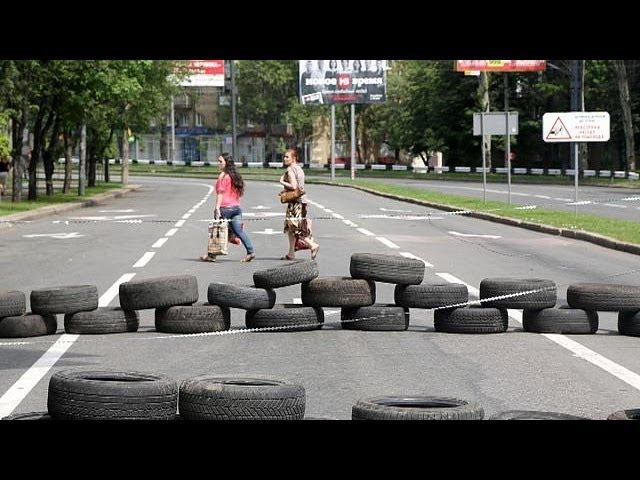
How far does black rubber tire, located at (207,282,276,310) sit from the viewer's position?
14.1 meters

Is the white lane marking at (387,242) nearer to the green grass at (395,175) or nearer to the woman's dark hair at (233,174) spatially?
the woman's dark hair at (233,174)

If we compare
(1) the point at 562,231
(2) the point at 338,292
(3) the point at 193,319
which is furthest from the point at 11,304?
(1) the point at 562,231

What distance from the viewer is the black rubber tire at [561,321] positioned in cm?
1397

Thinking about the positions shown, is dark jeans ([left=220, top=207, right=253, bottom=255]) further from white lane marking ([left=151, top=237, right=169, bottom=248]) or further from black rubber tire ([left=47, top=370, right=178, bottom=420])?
black rubber tire ([left=47, top=370, right=178, bottom=420])

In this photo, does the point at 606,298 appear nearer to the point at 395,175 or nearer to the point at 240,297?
the point at 240,297

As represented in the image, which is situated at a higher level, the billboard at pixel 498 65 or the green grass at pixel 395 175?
the billboard at pixel 498 65

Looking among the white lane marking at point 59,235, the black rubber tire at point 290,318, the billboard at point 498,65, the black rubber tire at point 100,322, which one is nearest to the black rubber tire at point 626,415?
the black rubber tire at point 290,318

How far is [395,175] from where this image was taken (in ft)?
303

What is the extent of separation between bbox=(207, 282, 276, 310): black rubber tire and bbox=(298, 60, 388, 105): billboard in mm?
→ 63146

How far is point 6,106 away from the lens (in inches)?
1751

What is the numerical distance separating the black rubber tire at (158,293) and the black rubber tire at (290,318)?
0.69 metres
